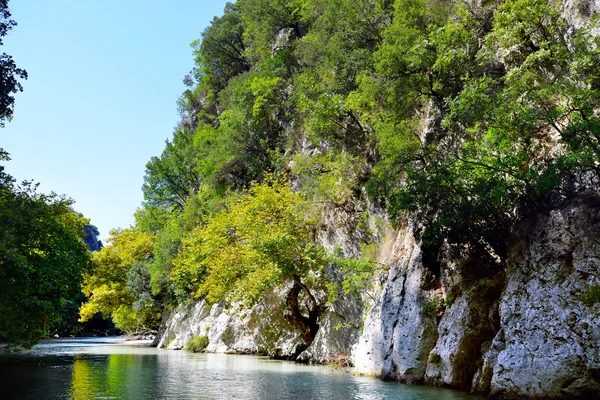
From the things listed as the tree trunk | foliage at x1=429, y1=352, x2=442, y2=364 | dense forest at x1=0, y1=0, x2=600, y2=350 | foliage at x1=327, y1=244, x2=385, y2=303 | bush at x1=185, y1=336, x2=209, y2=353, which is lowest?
bush at x1=185, y1=336, x2=209, y2=353

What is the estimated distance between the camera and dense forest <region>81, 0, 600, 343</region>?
42.3 feet

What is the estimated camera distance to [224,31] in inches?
1892

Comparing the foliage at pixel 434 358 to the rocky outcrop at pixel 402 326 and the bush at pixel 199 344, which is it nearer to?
the rocky outcrop at pixel 402 326

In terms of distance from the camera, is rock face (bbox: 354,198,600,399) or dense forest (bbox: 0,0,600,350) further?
dense forest (bbox: 0,0,600,350)

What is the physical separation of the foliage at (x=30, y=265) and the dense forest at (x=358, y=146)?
7.39 meters

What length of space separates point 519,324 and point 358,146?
1473cm

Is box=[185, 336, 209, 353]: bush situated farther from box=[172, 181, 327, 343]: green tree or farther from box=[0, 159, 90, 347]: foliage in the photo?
box=[0, 159, 90, 347]: foliage

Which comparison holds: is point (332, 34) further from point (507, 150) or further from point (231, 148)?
point (507, 150)

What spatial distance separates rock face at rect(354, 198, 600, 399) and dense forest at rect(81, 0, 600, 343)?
805 millimetres

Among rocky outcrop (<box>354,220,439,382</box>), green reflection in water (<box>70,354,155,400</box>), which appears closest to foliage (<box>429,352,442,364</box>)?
rocky outcrop (<box>354,220,439,382</box>)

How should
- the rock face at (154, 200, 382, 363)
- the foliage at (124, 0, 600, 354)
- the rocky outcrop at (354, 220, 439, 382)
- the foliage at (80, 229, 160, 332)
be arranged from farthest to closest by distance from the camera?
1. the foliage at (80, 229, 160, 332)
2. the rock face at (154, 200, 382, 363)
3. the rocky outcrop at (354, 220, 439, 382)
4. the foliage at (124, 0, 600, 354)

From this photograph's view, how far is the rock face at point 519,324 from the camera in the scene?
10.2 metres

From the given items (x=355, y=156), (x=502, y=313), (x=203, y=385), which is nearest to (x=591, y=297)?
(x=502, y=313)

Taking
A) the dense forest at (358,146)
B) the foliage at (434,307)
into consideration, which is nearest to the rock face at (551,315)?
the dense forest at (358,146)
